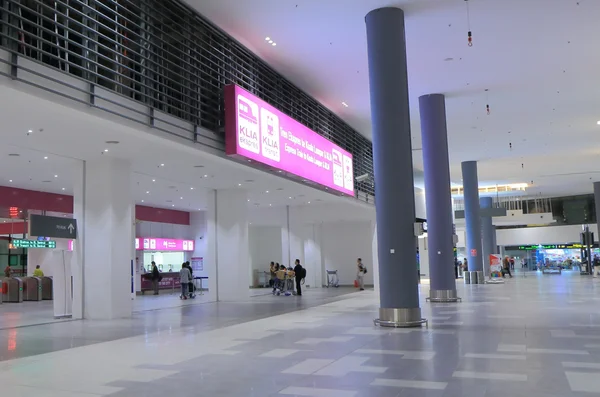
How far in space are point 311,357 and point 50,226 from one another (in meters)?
7.30

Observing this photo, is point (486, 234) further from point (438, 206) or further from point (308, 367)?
point (308, 367)

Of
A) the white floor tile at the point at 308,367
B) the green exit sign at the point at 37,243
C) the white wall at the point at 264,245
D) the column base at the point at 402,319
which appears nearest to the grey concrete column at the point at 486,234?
the white wall at the point at 264,245

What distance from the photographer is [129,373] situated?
562 centimetres

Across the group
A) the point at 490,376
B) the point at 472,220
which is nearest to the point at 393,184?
the point at 490,376

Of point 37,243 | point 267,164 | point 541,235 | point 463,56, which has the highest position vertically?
point 463,56

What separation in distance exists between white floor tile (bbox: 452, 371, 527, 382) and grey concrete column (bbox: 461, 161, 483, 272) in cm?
1918

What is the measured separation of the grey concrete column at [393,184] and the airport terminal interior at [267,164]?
4cm

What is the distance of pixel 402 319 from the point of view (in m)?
9.24

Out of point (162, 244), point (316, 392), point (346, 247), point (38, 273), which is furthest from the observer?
point (346, 247)

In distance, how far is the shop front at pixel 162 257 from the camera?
24.2m

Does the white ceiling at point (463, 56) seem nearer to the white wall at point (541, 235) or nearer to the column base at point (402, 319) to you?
the column base at point (402, 319)

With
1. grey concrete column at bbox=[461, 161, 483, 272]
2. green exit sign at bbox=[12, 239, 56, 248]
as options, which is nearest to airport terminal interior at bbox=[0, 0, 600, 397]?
green exit sign at bbox=[12, 239, 56, 248]

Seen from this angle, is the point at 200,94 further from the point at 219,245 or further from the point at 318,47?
the point at 219,245

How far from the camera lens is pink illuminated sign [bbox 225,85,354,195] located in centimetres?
1163
